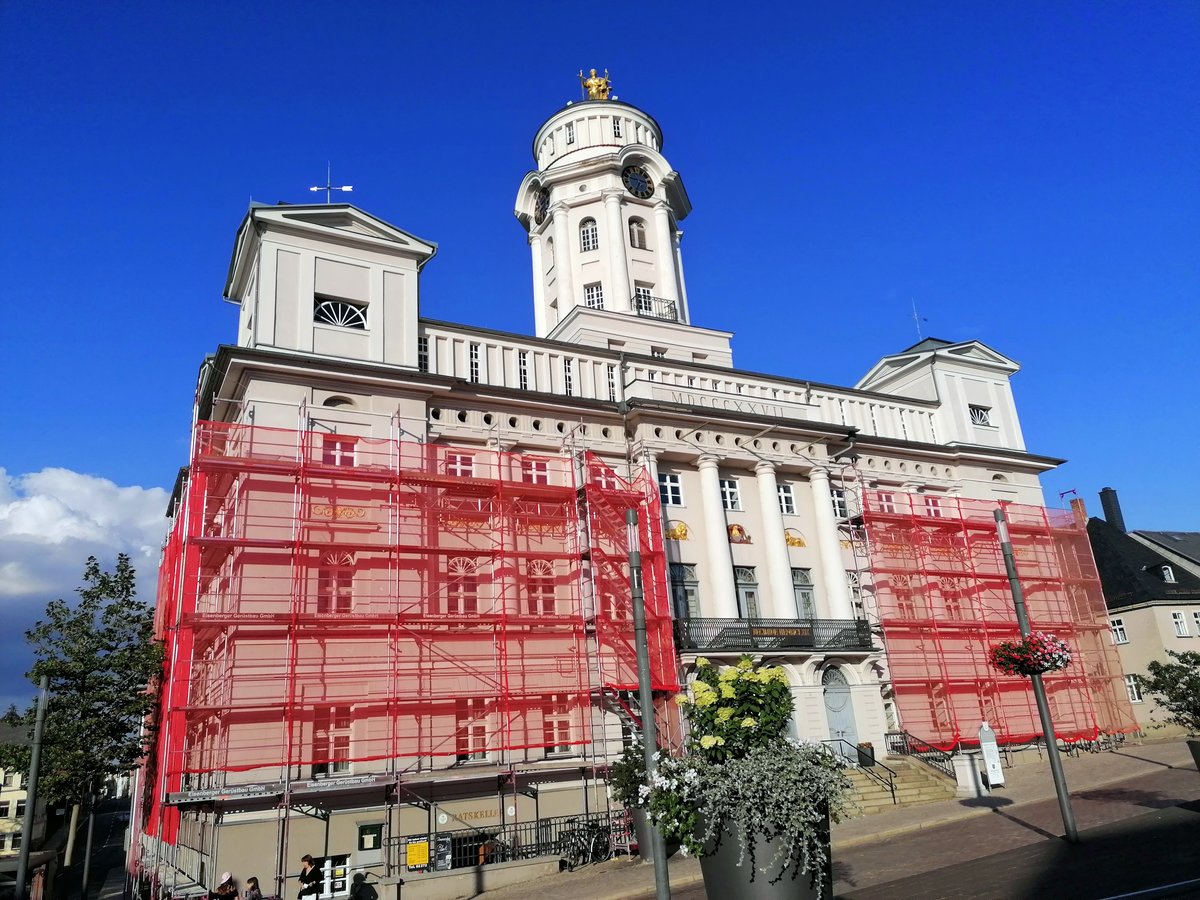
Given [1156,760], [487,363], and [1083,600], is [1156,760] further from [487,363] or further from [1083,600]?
[487,363]

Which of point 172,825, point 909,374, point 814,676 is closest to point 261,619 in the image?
point 172,825

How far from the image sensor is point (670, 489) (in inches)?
1265

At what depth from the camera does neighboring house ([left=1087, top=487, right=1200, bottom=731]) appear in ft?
145

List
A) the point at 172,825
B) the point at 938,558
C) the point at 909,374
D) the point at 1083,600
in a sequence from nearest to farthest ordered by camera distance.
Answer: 1. the point at 172,825
2. the point at 938,558
3. the point at 1083,600
4. the point at 909,374

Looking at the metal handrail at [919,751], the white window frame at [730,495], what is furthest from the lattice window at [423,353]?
the metal handrail at [919,751]

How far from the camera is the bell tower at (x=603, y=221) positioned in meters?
39.9

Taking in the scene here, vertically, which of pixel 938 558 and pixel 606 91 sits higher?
pixel 606 91

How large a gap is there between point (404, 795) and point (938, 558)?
2315cm

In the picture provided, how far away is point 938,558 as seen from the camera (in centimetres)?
3622

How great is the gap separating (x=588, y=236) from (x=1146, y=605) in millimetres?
32862

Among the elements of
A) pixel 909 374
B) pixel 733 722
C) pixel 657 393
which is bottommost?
pixel 733 722

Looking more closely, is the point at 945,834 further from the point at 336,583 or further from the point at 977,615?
the point at 977,615

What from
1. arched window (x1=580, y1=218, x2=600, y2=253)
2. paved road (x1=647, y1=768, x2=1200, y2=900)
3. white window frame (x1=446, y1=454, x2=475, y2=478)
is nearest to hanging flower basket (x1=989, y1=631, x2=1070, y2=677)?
paved road (x1=647, y1=768, x2=1200, y2=900)

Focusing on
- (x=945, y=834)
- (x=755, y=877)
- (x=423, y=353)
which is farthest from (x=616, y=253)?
(x=755, y=877)
